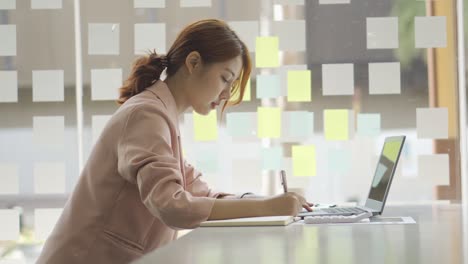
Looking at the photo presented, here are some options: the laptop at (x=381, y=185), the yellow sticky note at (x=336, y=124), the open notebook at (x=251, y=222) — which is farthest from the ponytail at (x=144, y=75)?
the yellow sticky note at (x=336, y=124)

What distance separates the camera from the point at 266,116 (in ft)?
12.9

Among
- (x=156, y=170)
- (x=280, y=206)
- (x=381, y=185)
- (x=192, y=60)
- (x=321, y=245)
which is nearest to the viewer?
(x=321, y=245)

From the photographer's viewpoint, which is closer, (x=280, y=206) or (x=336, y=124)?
(x=280, y=206)

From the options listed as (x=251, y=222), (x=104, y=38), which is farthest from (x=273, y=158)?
(x=251, y=222)

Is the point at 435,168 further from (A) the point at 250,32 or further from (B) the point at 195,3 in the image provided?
(B) the point at 195,3

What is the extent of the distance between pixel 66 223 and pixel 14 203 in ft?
6.52

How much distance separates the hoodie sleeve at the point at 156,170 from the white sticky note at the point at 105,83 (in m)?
1.89

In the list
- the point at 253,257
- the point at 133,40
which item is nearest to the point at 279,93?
the point at 133,40

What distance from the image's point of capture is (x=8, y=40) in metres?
4.00

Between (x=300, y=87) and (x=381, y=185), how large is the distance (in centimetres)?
117

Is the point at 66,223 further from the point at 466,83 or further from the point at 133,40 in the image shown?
the point at 466,83

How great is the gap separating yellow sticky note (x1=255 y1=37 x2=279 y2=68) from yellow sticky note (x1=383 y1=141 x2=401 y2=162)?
1.05m

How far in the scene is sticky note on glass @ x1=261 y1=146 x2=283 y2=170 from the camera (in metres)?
3.91

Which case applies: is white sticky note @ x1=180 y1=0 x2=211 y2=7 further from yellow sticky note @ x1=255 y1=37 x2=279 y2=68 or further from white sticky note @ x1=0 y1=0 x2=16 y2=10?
white sticky note @ x1=0 y1=0 x2=16 y2=10
